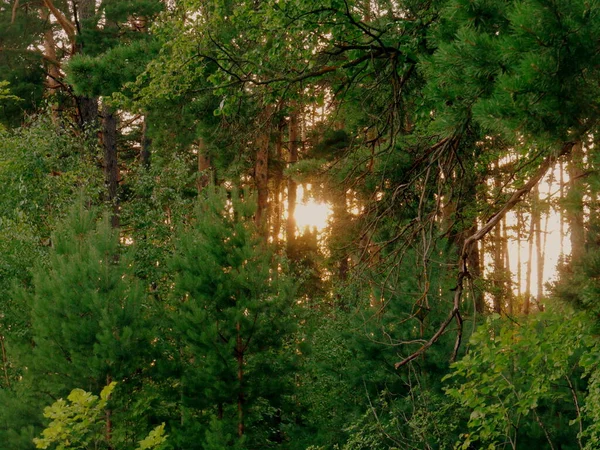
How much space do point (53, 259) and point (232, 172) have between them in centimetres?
638

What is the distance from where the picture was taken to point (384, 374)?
10.5m

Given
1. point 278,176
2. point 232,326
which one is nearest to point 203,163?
point 278,176

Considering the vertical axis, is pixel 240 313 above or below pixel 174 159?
below

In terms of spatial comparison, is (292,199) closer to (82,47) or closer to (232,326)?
(82,47)

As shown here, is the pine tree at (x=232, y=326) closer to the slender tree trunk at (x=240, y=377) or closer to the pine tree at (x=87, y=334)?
the slender tree trunk at (x=240, y=377)

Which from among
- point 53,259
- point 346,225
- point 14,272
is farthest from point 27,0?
point 346,225

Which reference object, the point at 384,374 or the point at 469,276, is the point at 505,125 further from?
the point at 384,374

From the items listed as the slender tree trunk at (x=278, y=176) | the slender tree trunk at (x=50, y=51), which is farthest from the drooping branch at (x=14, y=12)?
the slender tree trunk at (x=278, y=176)

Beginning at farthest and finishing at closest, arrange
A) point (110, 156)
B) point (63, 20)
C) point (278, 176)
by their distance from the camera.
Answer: point (278, 176)
point (63, 20)
point (110, 156)

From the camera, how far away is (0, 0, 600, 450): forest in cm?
484

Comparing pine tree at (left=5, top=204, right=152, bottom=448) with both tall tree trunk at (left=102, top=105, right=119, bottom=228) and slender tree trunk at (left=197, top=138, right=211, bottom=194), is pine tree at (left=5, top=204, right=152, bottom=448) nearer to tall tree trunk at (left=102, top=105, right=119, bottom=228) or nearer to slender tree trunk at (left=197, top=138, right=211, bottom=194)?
tall tree trunk at (left=102, top=105, right=119, bottom=228)

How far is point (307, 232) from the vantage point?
68.4 feet

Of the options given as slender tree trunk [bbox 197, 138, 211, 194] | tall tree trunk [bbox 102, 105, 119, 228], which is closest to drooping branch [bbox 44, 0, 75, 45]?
tall tree trunk [bbox 102, 105, 119, 228]

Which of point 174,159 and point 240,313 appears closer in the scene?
point 240,313
